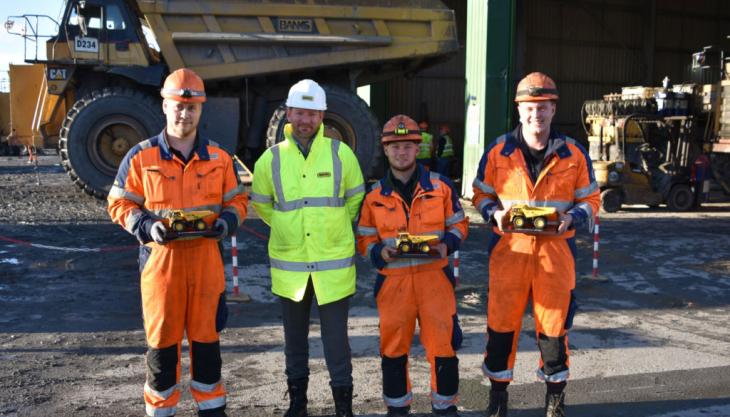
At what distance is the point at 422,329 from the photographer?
3635 mm

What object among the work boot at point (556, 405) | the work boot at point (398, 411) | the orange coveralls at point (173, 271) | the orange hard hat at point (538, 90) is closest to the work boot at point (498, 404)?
the work boot at point (556, 405)

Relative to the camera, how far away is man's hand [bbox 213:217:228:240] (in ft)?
11.1

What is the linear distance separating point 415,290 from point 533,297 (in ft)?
2.35

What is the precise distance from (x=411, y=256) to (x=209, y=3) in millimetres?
8273

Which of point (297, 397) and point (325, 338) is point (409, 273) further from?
point (297, 397)

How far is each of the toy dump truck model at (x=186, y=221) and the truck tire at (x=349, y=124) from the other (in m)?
7.37

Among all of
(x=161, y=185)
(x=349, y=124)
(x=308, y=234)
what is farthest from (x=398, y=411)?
(x=349, y=124)

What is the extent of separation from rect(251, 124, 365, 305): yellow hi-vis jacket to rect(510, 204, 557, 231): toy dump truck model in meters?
0.98

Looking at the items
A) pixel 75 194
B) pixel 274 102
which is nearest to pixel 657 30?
pixel 274 102

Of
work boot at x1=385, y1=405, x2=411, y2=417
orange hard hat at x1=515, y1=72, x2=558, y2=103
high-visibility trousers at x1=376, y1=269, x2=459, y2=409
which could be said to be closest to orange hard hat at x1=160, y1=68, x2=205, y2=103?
high-visibility trousers at x1=376, y1=269, x2=459, y2=409

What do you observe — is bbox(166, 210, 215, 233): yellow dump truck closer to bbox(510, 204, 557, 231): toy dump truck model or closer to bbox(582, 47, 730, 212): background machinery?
bbox(510, 204, 557, 231): toy dump truck model

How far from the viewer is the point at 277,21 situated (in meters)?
10.6

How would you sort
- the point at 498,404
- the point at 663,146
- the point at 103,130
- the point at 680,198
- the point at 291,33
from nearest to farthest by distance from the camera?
the point at 498,404, the point at 103,130, the point at 291,33, the point at 680,198, the point at 663,146

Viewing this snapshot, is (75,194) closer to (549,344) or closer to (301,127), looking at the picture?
(301,127)
